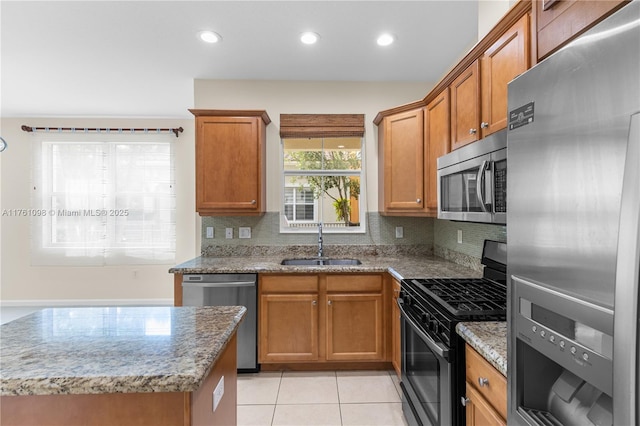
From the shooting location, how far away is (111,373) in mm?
799

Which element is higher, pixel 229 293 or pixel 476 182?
pixel 476 182

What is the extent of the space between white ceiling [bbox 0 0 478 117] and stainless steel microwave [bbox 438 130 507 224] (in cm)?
121

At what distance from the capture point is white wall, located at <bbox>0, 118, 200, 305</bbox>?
464cm

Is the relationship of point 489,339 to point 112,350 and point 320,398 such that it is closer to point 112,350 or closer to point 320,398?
point 112,350

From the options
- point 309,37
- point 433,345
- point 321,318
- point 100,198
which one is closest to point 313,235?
point 321,318

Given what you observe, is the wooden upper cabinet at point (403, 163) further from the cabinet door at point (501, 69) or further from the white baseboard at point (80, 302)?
the white baseboard at point (80, 302)

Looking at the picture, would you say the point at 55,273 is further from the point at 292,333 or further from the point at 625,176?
the point at 625,176

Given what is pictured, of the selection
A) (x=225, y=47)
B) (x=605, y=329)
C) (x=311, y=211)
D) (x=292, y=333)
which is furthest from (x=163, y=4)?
(x=605, y=329)

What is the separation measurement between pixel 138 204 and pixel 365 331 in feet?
12.6

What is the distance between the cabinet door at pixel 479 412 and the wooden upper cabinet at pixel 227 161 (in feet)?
7.41

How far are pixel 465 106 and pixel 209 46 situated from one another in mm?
2097

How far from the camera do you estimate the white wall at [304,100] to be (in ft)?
11.0

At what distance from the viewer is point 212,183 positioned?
2982mm

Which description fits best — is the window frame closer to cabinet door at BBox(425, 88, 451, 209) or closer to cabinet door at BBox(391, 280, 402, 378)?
cabinet door at BBox(425, 88, 451, 209)
